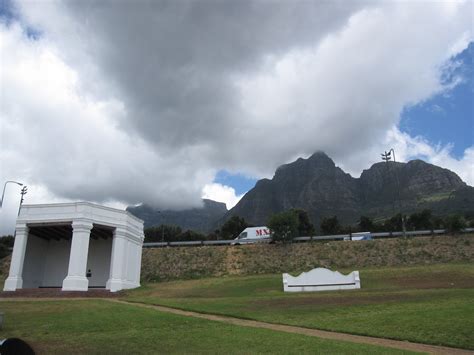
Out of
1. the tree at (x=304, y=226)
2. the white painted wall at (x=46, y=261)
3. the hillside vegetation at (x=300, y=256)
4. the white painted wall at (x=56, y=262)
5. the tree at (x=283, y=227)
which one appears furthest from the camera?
the tree at (x=304, y=226)

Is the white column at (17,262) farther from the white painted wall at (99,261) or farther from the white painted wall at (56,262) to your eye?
the white painted wall at (99,261)

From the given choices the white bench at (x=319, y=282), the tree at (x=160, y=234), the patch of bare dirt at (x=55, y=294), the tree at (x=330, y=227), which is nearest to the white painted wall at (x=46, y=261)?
the patch of bare dirt at (x=55, y=294)

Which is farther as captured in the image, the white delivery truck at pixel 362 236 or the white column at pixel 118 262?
the white delivery truck at pixel 362 236

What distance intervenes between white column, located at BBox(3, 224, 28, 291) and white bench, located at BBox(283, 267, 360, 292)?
21922 millimetres

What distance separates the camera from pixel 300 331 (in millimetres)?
13789

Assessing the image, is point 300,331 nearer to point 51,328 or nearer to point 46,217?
point 51,328

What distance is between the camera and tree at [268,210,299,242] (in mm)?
53906

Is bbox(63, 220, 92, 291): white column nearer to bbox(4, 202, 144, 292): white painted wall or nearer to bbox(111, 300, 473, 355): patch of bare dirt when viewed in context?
bbox(4, 202, 144, 292): white painted wall

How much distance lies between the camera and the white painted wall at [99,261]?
39781 mm

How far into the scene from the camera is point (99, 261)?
4022 centimetres

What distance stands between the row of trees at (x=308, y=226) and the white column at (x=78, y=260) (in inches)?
1104

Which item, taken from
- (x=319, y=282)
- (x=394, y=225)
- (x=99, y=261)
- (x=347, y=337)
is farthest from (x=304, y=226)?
(x=347, y=337)

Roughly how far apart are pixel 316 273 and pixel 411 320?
47.5ft

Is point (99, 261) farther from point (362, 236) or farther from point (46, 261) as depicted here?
point (362, 236)
